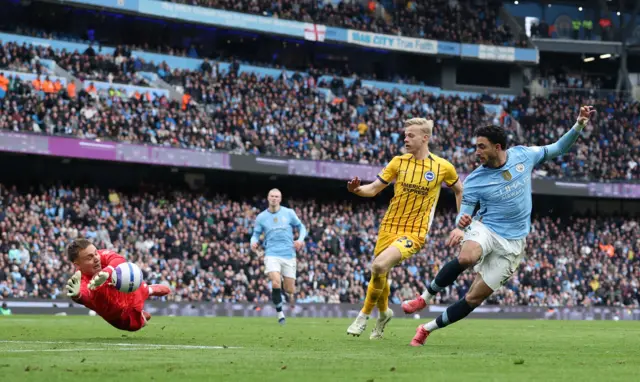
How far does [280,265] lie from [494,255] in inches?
439

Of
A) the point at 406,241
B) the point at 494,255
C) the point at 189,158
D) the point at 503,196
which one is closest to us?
the point at 494,255

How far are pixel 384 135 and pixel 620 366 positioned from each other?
1656 inches

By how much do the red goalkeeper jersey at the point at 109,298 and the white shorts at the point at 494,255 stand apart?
14.7 ft

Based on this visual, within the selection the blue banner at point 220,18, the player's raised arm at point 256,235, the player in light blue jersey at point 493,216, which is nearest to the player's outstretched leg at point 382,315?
the player in light blue jersey at point 493,216

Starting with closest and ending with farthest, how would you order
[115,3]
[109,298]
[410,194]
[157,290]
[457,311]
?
[457,311]
[109,298]
[157,290]
[410,194]
[115,3]

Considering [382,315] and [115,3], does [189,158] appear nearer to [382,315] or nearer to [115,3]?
[115,3]

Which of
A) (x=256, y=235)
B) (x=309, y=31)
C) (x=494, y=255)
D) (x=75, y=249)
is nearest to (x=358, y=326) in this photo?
(x=494, y=255)

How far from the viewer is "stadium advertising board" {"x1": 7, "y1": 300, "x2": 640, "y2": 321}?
32531mm

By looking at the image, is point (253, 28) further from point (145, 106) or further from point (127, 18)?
point (145, 106)

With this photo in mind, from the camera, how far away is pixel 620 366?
9992 mm

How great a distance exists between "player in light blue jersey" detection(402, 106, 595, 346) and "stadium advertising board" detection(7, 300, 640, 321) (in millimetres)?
21428

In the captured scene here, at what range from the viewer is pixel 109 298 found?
43.9 feet

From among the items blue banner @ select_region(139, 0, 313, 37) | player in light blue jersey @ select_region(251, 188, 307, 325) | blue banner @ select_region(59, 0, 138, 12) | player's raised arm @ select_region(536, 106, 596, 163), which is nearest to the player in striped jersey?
player's raised arm @ select_region(536, 106, 596, 163)

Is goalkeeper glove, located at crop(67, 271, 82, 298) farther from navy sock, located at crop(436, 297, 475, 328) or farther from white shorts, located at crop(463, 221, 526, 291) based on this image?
white shorts, located at crop(463, 221, 526, 291)
